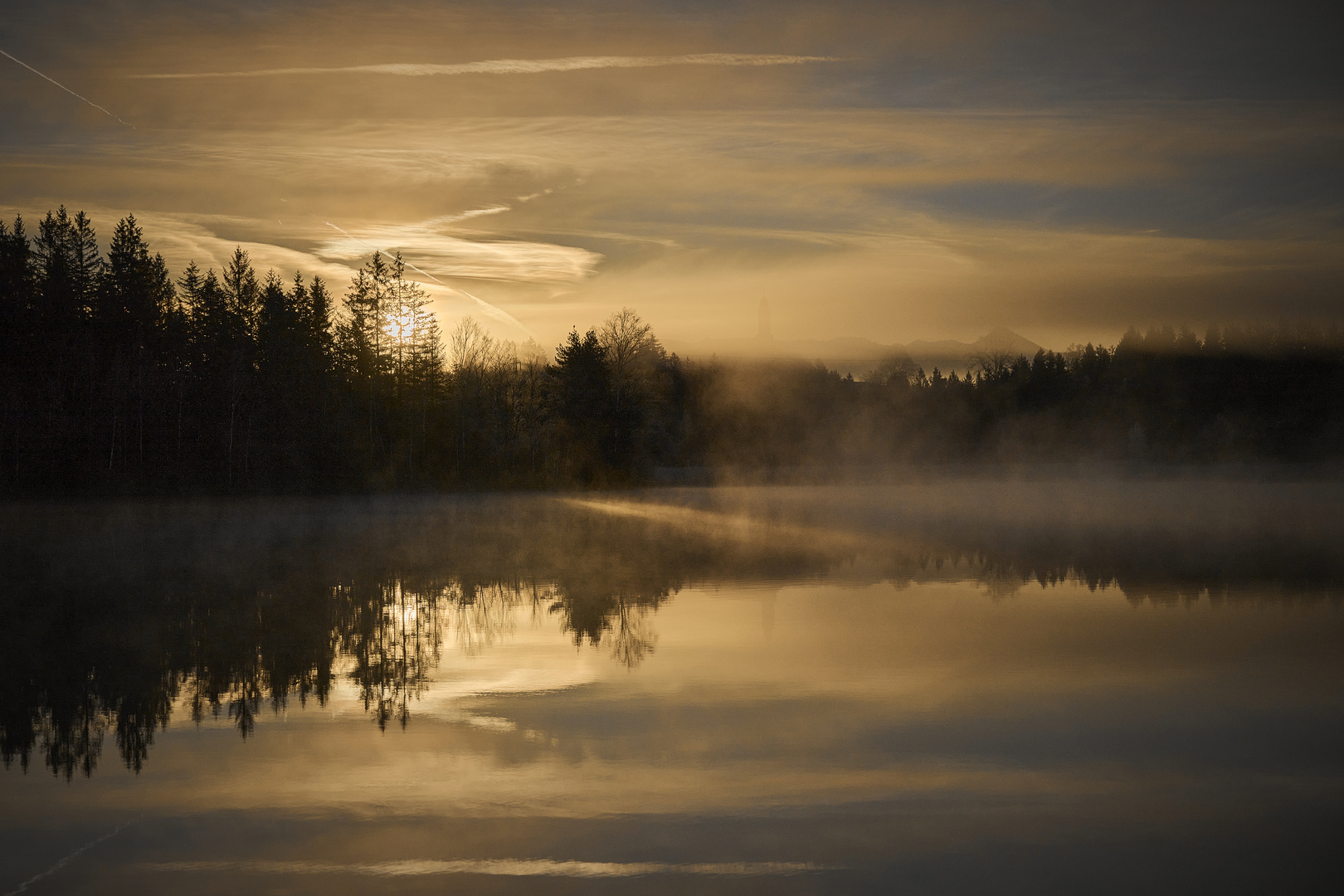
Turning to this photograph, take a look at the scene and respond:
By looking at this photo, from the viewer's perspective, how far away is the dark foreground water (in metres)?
5.89

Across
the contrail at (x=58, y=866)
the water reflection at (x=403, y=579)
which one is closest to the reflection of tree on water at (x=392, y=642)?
the water reflection at (x=403, y=579)

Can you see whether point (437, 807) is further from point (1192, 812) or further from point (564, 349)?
point (564, 349)

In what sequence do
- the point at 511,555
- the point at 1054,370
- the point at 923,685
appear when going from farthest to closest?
1. the point at 1054,370
2. the point at 511,555
3. the point at 923,685

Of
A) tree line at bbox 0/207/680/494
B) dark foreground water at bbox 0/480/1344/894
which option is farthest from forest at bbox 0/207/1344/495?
dark foreground water at bbox 0/480/1344/894

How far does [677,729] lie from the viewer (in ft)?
28.1

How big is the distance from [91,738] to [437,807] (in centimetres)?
393

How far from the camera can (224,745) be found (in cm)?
830

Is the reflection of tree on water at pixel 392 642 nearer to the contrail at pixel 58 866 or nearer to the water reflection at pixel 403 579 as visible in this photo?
the water reflection at pixel 403 579

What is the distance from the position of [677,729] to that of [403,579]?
1176cm

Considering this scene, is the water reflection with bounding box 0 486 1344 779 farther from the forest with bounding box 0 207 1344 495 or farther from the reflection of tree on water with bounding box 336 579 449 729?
the forest with bounding box 0 207 1344 495

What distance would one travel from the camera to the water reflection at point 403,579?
33.5 ft

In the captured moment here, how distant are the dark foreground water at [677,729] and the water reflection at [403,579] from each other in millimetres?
109

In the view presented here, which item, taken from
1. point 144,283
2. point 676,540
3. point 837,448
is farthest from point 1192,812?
point 837,448

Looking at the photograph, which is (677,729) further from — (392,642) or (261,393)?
(261,393)
